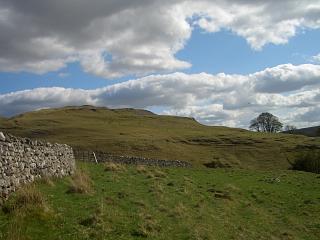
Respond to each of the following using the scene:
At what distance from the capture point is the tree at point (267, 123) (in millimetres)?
180375

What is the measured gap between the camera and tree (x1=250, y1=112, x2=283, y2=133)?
180m

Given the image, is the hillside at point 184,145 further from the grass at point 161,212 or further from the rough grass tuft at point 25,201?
the rough grass tuft at point 25,201

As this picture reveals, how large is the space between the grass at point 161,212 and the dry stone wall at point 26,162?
670 millimetres

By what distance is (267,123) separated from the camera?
181500 millimetres

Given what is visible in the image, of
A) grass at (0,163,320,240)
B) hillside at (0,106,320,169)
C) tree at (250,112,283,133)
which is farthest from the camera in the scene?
tree at (250,112,283,133)

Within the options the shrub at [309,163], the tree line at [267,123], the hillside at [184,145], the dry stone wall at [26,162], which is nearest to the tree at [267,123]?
the tree line at [267,123]

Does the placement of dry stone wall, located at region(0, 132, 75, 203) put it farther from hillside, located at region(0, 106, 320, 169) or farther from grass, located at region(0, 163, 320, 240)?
hillside, located at region(0, 106, 320, 169)

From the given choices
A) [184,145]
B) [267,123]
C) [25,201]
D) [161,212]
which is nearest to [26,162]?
[25,201]

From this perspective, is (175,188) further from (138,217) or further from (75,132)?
(75,132)

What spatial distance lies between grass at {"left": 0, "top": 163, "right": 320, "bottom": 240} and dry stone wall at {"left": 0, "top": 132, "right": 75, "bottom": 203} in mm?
670

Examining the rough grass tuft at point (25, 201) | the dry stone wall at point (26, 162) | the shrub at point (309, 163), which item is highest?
the dry stone wall at point (26, 162)

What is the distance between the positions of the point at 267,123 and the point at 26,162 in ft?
553

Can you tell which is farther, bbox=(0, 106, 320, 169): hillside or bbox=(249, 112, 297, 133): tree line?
bbox=(249, 112, 297, 133): tree line

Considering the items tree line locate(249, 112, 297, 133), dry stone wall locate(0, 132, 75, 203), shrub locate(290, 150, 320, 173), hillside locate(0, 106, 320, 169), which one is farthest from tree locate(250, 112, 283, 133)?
dry stone wall locate(0, 132, 75, 203)
